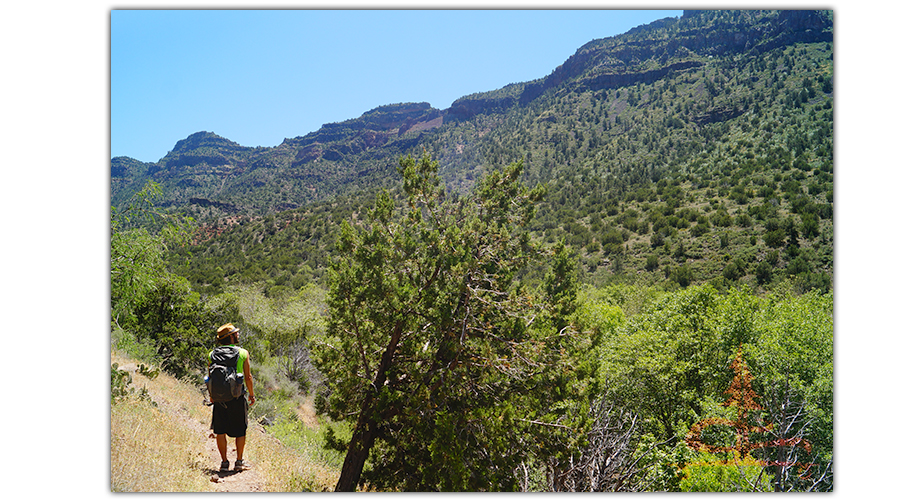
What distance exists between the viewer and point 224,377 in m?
4.04

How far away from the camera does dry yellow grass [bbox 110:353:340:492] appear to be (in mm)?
4250

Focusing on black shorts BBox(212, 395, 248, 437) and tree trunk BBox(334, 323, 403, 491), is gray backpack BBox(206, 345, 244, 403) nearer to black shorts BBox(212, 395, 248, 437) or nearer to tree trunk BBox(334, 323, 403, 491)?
black shorts BBox(212, 395, 248, 437)

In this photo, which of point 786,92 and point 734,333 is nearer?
point 734,333

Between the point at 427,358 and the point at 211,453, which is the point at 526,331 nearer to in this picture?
the point at 427,358

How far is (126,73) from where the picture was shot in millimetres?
5500

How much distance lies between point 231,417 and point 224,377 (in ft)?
1.79

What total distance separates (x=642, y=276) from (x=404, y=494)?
37.3 metres

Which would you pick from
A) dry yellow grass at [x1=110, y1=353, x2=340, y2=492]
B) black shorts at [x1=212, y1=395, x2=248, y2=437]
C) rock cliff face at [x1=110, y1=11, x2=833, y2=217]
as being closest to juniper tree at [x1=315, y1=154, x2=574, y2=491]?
dry yellow grass at [x1=110, y1=353, x2=340, y2=492]

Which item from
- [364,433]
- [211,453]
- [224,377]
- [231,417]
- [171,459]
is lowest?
[211,453]

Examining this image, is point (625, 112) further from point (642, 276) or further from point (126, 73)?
point (126, 73)

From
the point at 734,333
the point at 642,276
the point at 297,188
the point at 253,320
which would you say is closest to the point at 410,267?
the point at 734,333

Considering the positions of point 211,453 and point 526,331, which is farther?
point 526,331

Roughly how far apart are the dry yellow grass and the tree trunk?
32cm

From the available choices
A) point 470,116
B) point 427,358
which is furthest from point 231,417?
point 470,116
